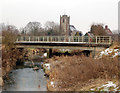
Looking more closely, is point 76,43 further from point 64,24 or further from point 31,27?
point 64,24

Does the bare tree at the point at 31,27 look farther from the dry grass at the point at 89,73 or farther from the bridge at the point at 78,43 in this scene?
the dry grass at the point at 89,73

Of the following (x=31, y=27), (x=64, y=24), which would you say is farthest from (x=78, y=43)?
(x=64, y=24)

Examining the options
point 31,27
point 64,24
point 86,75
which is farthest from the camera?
point 64,24

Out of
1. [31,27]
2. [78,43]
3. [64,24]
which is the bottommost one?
[78,43]

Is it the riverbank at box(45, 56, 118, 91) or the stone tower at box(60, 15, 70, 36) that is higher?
the stone tower at box(60, 15, 70, 36)

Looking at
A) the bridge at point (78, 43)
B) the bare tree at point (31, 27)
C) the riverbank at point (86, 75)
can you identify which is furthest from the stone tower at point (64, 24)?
the riverbank at point (86, 75)

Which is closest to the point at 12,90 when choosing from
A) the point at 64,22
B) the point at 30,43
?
the point at 30,43

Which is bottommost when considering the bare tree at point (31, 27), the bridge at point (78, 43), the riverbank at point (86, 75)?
the riverbank at point (86, 75)

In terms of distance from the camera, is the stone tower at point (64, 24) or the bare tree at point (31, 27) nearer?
the bare tree at point (31, 27)

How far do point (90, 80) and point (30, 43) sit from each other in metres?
20.3

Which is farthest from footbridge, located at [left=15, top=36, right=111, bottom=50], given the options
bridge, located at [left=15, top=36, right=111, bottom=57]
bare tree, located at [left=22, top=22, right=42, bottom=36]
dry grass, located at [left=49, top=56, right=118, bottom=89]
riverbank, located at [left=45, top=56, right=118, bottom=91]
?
bare tree, located at [left=22, top=22, right=42, bottom=36]

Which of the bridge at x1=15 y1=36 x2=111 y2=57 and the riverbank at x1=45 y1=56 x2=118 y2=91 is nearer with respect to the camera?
the riverbank at x1=45 y1=56 x2=118 y2=91

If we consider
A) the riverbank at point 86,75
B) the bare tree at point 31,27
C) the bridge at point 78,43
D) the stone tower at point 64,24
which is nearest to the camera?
the riverbank at point 86,75

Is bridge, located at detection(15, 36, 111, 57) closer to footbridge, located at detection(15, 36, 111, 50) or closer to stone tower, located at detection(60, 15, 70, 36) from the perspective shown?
footbridge, located at detection(15, 36, 111, 50)
